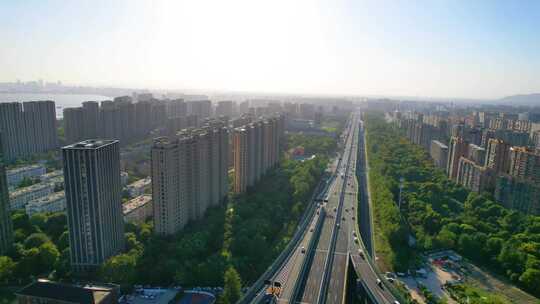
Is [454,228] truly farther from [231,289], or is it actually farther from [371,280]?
[231,289]

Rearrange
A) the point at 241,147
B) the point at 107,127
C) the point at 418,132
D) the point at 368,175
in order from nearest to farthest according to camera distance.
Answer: the point at 241,147 < the point at 368,175 < the point at 107,127 < the point at 418,132

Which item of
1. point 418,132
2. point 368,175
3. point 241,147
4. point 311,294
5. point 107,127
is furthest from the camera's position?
point 418,132

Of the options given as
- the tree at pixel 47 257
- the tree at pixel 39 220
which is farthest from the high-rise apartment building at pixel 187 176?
the tree at pixel 39 220

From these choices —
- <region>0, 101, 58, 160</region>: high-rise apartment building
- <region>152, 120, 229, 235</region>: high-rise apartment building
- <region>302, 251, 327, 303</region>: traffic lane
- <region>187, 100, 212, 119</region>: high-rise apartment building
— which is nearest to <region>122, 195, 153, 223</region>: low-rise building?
<region>152, 120, 229, 235</region>: high-rise apartment building

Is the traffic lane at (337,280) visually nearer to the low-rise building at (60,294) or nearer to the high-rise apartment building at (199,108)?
the low-rise building at (60,294)

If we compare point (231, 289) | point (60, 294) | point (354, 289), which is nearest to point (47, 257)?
point (60, 294)

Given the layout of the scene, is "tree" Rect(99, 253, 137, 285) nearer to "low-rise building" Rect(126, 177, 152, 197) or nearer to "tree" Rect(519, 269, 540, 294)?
"low-rise building" Rect(126, 177, 152, 197)

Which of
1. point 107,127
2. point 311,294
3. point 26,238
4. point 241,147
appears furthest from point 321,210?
point 107,127

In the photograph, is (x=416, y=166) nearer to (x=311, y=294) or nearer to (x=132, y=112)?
(x=311, y=294)
